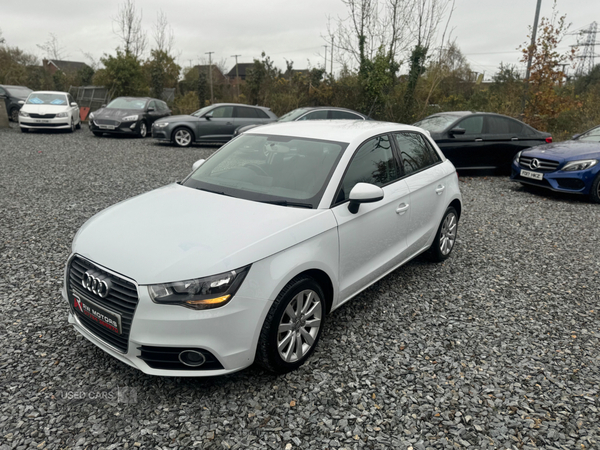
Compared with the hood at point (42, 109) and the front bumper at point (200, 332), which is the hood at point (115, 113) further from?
the front bumper at point (200, 332)

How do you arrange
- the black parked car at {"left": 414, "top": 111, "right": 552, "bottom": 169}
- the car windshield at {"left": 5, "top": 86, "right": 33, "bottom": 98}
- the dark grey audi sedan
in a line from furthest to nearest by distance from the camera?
the car windshield at {"left": 5, "top": 86, "right": 33, "bottom": 98}
the dark grey audi sedan
the black parked car at {"left": 414, "top": 111, "right": 552, "bottom": 169}

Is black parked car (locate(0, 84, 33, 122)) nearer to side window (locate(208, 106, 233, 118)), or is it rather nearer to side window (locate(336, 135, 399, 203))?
side window (locate(208, 106, 233, 118))

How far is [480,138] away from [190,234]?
368 inches

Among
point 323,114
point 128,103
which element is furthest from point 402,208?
point 128,103

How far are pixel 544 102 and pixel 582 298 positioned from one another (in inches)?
532

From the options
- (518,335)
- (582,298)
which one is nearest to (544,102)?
(582,298)

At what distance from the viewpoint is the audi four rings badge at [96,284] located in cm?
273

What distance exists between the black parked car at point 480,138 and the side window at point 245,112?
22.0 ft

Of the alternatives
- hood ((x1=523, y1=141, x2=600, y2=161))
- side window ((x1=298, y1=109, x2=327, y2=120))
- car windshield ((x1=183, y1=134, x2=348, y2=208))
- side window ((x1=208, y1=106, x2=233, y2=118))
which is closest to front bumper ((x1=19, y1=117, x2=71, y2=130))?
side window ((x1=208, y1=106, x2=233, y2=118))

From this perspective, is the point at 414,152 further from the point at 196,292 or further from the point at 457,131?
the point at 457,131

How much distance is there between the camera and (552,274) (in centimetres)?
518

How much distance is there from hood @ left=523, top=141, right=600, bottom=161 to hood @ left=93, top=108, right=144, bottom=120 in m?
13.3

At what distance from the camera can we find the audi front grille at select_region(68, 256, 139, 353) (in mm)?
2662

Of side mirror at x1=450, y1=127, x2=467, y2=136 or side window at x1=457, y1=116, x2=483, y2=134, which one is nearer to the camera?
side mirror at x1=450, y1=127, x2=467, y2=136
